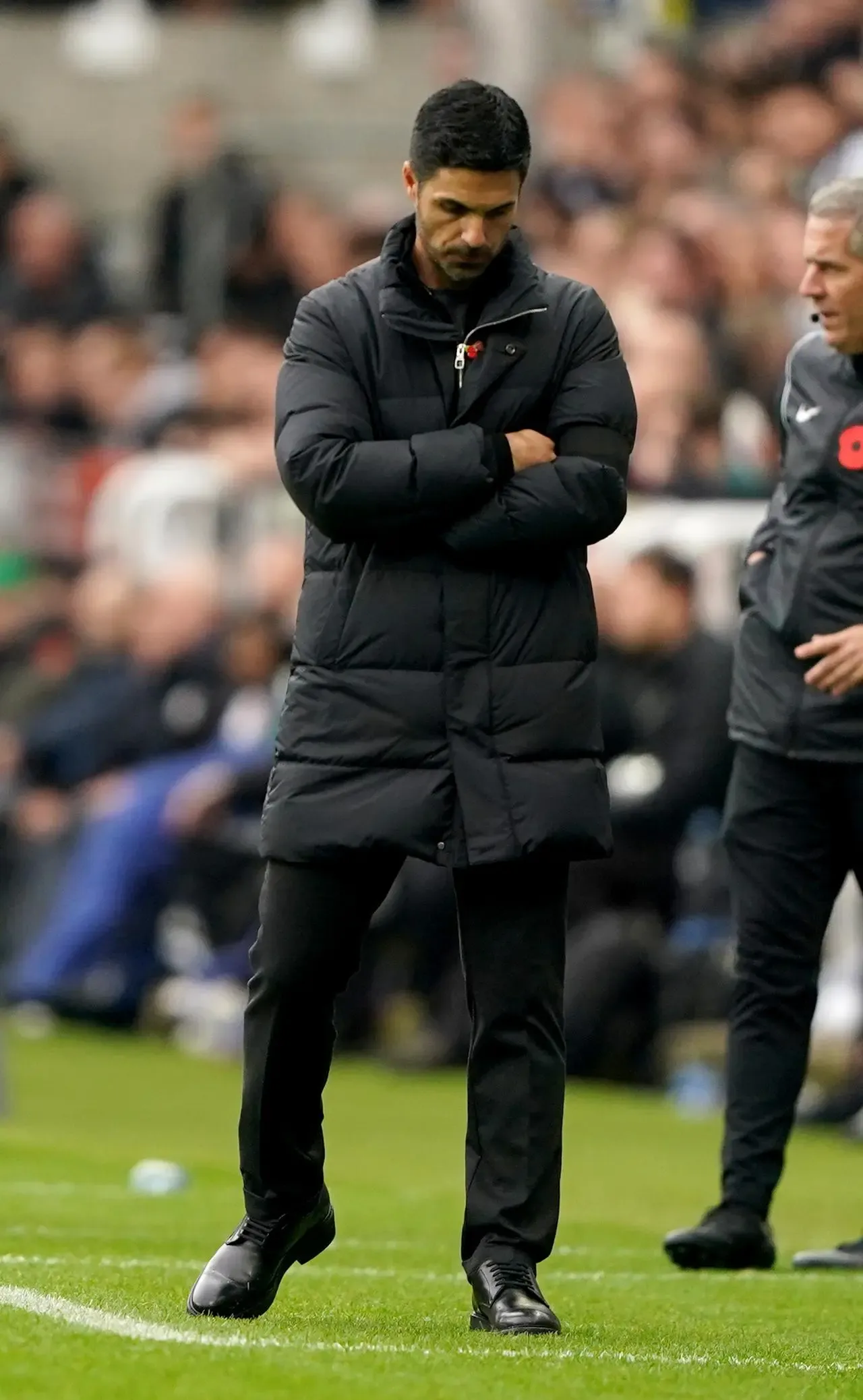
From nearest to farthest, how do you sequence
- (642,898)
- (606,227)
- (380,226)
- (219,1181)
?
(219,1181), (642,898), (606,227), (380,226)

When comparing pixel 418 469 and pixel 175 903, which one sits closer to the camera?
pixel 418 469

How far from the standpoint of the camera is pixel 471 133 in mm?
5637

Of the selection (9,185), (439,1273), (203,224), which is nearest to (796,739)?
(439,1273)

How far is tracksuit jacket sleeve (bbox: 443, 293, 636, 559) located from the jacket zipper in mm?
150

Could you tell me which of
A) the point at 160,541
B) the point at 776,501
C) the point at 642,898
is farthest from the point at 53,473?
the point at 776,501

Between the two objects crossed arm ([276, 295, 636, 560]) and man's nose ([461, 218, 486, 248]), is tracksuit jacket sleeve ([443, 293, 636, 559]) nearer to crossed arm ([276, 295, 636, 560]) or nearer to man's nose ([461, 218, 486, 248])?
crossed arm ([276, 295, 636, 560])

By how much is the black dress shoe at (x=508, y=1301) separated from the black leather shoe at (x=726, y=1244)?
1.55 m

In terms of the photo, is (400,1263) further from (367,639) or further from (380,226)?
(380,226)

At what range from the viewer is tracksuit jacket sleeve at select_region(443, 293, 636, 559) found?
5.72 metres

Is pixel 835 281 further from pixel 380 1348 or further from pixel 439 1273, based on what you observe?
pixel 380 1348

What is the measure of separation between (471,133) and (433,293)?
1.10 ft

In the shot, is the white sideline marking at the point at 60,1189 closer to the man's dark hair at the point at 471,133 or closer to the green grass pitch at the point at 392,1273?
the green grass pitch at the point at 392,1273

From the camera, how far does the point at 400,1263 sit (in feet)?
24.0

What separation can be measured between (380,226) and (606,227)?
3320mm
